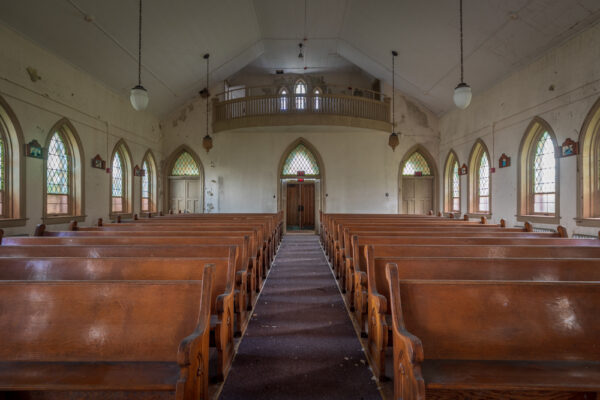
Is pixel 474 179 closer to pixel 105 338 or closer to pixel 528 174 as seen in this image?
pixel 528 174

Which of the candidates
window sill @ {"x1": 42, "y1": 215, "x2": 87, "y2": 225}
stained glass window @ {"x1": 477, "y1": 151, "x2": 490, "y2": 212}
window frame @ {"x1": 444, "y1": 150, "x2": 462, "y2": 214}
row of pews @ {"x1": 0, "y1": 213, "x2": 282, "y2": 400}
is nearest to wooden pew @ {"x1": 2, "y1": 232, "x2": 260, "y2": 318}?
row of pews @ {"x1": 0, "y1": 213, "x2": 282, "y2": 400}

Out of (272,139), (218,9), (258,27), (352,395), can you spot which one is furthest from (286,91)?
(352,395)

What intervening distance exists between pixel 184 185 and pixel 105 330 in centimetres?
1171

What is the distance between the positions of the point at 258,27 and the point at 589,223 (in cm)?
968

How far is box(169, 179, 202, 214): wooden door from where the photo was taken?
1290cm

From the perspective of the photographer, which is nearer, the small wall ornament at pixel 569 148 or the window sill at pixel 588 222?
the window sill at pixel 588 222

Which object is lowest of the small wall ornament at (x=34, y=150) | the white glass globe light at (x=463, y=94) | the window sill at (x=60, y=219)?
the window sill at (x=60, y=219)

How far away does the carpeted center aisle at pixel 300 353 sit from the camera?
229cm

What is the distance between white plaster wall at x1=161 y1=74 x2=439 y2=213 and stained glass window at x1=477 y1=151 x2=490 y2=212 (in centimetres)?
289

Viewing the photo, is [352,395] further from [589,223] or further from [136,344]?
[589,223]

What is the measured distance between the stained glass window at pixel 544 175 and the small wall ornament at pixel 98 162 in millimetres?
10571

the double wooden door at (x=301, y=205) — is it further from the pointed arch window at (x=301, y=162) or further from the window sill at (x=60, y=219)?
the window sill at (x=60, y=219)

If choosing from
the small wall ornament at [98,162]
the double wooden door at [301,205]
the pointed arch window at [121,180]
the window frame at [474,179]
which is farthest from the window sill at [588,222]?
the pointed arch window at [121,180]

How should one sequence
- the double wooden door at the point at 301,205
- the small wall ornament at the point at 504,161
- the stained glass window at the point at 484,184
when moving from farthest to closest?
the double wooden door at the point at 301,205, the stained glass window at the point at 484,184, the small wall ornament at the point at 504,161
